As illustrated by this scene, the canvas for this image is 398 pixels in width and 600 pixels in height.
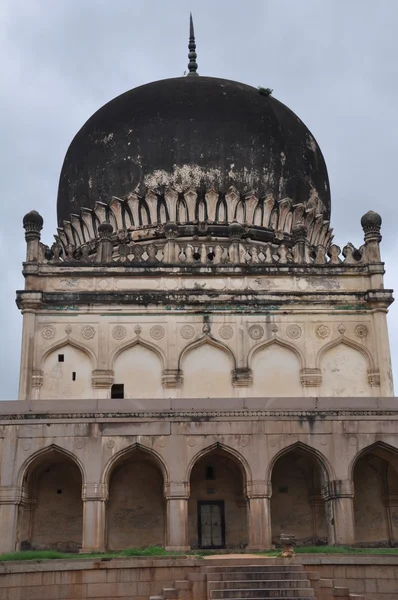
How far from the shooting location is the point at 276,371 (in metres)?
24.2

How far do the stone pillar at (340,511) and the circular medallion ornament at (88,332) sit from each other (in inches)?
291

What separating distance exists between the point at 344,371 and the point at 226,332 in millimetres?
3134

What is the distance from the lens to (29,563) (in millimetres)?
16016

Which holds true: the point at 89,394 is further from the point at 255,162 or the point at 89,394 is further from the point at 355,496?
the point at 255,162

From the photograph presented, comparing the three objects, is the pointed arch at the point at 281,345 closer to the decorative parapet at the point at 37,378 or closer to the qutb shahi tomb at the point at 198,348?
the qutb shahi tomb at the point at 198,348

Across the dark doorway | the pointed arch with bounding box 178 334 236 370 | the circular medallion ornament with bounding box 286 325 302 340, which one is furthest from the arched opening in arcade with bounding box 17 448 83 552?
the circular medallion ornament with bounding box 286 325 302 340

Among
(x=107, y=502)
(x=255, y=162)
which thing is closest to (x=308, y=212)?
(x=255, y=162)

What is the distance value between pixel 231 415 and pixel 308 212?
396 inches

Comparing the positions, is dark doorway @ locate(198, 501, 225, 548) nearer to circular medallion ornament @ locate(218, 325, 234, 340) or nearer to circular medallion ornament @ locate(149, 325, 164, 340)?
circular medallion ornament @ locate(218, 325, 234, 340)

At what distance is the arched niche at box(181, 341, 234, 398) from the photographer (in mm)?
23906

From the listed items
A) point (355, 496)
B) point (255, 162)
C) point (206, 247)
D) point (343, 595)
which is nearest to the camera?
point (343, 595)

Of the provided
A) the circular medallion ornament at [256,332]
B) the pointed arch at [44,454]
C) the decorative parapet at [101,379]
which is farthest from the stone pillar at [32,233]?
the pointed arch at [44,454]

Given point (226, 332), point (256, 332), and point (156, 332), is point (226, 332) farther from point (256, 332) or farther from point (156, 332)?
point (156, 332)

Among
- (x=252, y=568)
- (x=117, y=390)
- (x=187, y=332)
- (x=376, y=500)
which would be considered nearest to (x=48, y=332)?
(x=117, y=390)
